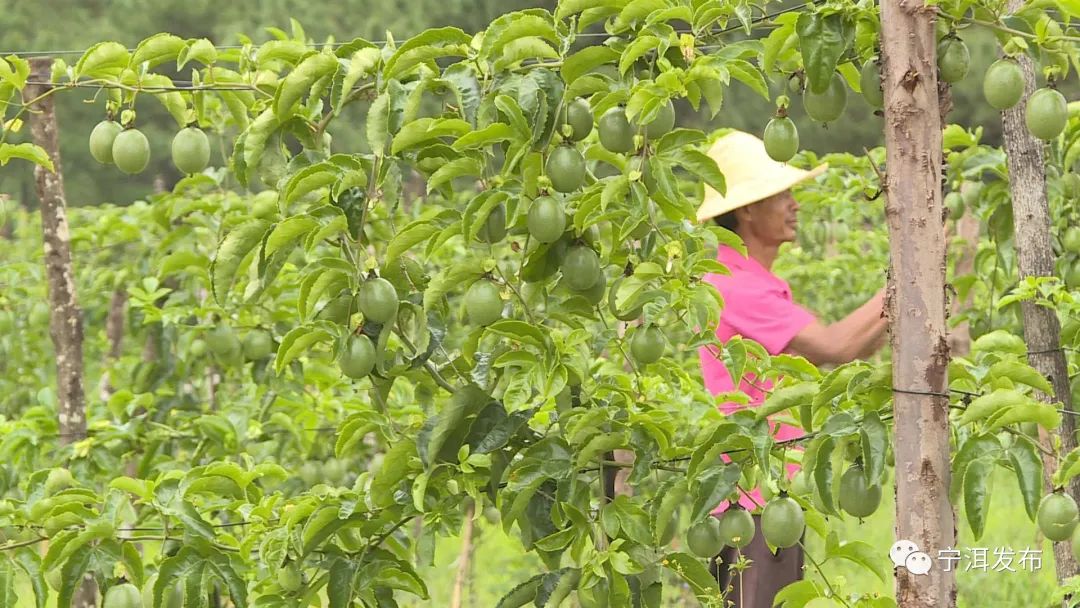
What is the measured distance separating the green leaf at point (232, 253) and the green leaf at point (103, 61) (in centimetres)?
33

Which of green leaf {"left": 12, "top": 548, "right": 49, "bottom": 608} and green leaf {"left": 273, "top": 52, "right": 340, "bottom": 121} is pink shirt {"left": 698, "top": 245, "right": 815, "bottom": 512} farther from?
green leaf {"left": 12, "top": 548, "right": 49, "bottom": 608}

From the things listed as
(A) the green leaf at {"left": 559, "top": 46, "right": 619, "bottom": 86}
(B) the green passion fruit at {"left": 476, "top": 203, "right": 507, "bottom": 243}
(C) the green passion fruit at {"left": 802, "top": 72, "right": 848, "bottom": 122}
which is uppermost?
(A) the green leaf at {"left": 559, "top": 46, "right": 619, "bottom": 86}

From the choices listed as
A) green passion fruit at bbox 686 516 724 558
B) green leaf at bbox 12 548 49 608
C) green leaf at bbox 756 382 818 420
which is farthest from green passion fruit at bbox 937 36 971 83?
green leaf at bbox 12 548 49 608

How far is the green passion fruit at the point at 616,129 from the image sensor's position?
1.89 meters

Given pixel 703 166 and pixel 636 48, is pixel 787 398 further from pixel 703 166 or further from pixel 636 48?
pixel 636 48

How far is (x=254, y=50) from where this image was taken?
2.22m

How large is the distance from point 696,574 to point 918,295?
559 mm

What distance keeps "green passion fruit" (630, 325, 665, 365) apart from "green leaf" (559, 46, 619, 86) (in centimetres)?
36

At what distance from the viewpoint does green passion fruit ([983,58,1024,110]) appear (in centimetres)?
188

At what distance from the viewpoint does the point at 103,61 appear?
7.04 ft

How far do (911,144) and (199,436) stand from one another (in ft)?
6.77

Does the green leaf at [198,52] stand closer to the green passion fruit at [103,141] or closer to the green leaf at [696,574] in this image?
the green passion fruit at [103,141]

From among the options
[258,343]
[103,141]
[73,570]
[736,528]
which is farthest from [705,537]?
[258,343]

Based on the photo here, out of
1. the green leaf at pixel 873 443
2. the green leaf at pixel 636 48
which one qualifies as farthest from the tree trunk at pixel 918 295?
the green leaf at pixel 636 48
